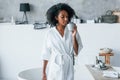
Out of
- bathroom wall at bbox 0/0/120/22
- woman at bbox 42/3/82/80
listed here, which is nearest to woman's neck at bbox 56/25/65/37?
woman at bbox 42/3/82/80

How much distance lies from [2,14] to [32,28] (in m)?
0.67

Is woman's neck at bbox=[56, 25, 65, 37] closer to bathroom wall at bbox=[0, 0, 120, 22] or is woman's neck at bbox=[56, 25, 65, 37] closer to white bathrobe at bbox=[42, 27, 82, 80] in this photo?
white bathrobe at bbox=[42, 27, 82, 80]

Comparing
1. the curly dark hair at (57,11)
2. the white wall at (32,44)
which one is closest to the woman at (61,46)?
the curly dark hair at (57,11)

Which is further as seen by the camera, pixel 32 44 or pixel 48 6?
pixel 48 6

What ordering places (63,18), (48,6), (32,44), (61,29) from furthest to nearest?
(48,6) < (32,44) < (61,29) < (63,18)

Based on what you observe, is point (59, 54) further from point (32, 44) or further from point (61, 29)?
point (32, 44)

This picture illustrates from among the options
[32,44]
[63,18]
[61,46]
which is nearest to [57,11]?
[63,18]

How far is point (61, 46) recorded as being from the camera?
2.42 metres

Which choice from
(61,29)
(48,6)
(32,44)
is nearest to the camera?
(61,29)

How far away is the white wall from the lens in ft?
15.4

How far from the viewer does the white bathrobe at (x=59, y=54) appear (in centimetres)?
242

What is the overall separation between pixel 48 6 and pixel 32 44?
73 centimetres

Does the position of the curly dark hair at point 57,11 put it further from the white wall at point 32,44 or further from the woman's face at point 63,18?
the white wall at point 32,44

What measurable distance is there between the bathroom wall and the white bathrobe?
250cm
